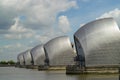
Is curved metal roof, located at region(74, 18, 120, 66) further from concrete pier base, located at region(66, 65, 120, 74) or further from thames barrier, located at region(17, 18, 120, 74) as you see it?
concrete pier base, located at region(66, 65, 120, 74)

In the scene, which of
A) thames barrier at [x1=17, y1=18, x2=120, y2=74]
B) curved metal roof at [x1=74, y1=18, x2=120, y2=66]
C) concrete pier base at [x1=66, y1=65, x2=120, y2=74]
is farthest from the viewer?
curved metal roof at [x1=74, y1=18, x2=120, y2=66]

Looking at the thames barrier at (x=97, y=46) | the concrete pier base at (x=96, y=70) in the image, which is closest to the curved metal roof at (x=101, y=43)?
the thames barrier at (x=97, y=46)

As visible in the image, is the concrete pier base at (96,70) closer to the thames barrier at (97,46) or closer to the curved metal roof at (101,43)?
the thames barrier at (97,46)

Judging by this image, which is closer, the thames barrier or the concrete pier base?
the concrete pier base

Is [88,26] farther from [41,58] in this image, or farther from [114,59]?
[41,58]

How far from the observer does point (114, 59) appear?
74.2 meters

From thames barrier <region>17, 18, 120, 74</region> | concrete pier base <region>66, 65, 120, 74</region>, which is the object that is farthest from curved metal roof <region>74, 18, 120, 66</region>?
concrete pier base <region>66, 65, 120, 74</region>

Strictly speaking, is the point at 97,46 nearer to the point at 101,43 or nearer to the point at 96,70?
the point at 101,43

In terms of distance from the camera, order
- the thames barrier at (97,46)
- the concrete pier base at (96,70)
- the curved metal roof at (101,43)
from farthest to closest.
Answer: the curved metal roof at (101,43) → the thames barrier at (97,46) → the concrete pier base at (96,70)

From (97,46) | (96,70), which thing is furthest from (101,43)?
(96,70)

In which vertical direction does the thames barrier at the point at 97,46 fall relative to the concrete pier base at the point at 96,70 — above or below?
above

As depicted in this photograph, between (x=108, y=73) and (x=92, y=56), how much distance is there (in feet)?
32.0

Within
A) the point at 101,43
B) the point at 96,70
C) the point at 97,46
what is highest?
the point at 101,43

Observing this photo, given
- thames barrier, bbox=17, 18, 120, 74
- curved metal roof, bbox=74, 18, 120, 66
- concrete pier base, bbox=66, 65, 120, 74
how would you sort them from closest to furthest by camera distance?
concrete pier base, bbox=66, 65, 120, 74 < thames barrier, bbox=17, 18, 120, 74 < curved metal roof, bbox=74, 18, 120, 66
